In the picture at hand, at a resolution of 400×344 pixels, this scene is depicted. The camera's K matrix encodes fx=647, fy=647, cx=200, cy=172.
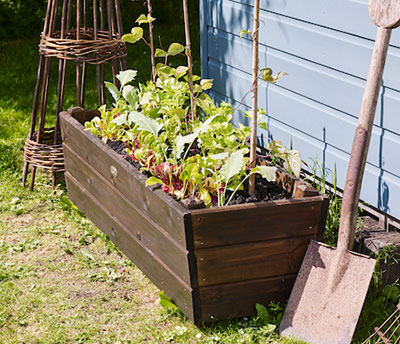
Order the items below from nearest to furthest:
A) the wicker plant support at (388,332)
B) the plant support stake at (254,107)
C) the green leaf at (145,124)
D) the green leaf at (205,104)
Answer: the wicker plant support at (388,332) → the plant support stake at (254,107) → the green leaf at (145,124) → the green leaf at (205,104)

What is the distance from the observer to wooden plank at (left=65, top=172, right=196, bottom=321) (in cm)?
264

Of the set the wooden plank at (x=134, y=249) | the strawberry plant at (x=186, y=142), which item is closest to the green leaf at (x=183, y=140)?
the strawberry plant at (x=186, y=142)

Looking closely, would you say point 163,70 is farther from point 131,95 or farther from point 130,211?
point 130,211

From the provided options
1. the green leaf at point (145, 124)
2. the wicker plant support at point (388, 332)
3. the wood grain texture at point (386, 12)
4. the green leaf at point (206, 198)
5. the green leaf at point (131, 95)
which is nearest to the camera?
the wood grain texture at point (386, 12)

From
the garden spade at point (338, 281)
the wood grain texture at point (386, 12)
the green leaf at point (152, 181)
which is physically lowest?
the garden spade at point (338, 281)

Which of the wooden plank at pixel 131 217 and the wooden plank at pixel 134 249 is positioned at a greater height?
the wooden plank at pixel 131 217

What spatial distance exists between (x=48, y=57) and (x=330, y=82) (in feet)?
5.59

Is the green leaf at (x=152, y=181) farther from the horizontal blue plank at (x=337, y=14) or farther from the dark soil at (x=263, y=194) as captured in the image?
the horizontal blue plank at (x=337, y=14)

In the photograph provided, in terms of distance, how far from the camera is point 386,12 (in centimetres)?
227

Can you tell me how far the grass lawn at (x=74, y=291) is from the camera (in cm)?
264

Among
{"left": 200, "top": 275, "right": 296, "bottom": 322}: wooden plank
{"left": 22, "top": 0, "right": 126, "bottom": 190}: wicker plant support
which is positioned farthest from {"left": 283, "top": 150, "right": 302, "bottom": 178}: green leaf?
{"left": 22, "top": 0, "right": 126, "bottom": 190}: wicker plant support

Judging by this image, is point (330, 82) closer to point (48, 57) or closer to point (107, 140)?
point (107, 140)

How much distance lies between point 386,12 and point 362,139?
1.54 feet

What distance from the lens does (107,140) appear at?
3373 mm
